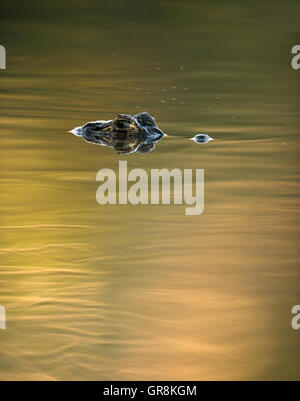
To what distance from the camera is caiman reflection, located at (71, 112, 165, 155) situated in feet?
26.6

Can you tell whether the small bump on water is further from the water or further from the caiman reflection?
the caiman reflection

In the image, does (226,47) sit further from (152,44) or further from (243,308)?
(243,308)

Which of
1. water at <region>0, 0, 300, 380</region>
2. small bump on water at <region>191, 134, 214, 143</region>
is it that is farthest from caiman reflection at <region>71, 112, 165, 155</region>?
small bump on water at <region>191, 134, 214, 143</region>

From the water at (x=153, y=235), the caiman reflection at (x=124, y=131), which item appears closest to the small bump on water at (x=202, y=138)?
the water at (x=153, y=235)

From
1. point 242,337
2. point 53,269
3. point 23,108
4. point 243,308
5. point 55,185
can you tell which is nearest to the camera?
point 242,337

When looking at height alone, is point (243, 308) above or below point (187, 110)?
below

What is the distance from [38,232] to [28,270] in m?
0.62

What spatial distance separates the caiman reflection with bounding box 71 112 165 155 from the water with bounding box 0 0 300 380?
0.48 feet

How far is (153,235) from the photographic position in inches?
217

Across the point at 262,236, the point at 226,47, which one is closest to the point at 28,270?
the point at 262,236

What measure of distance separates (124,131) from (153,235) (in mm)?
2905

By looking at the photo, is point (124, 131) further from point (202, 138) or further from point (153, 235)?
point (153, 235)

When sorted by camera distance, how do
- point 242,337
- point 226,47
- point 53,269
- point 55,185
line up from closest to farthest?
point 242,337
point 53,269
point 55,185
point 226,47

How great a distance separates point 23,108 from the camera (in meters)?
9.37
